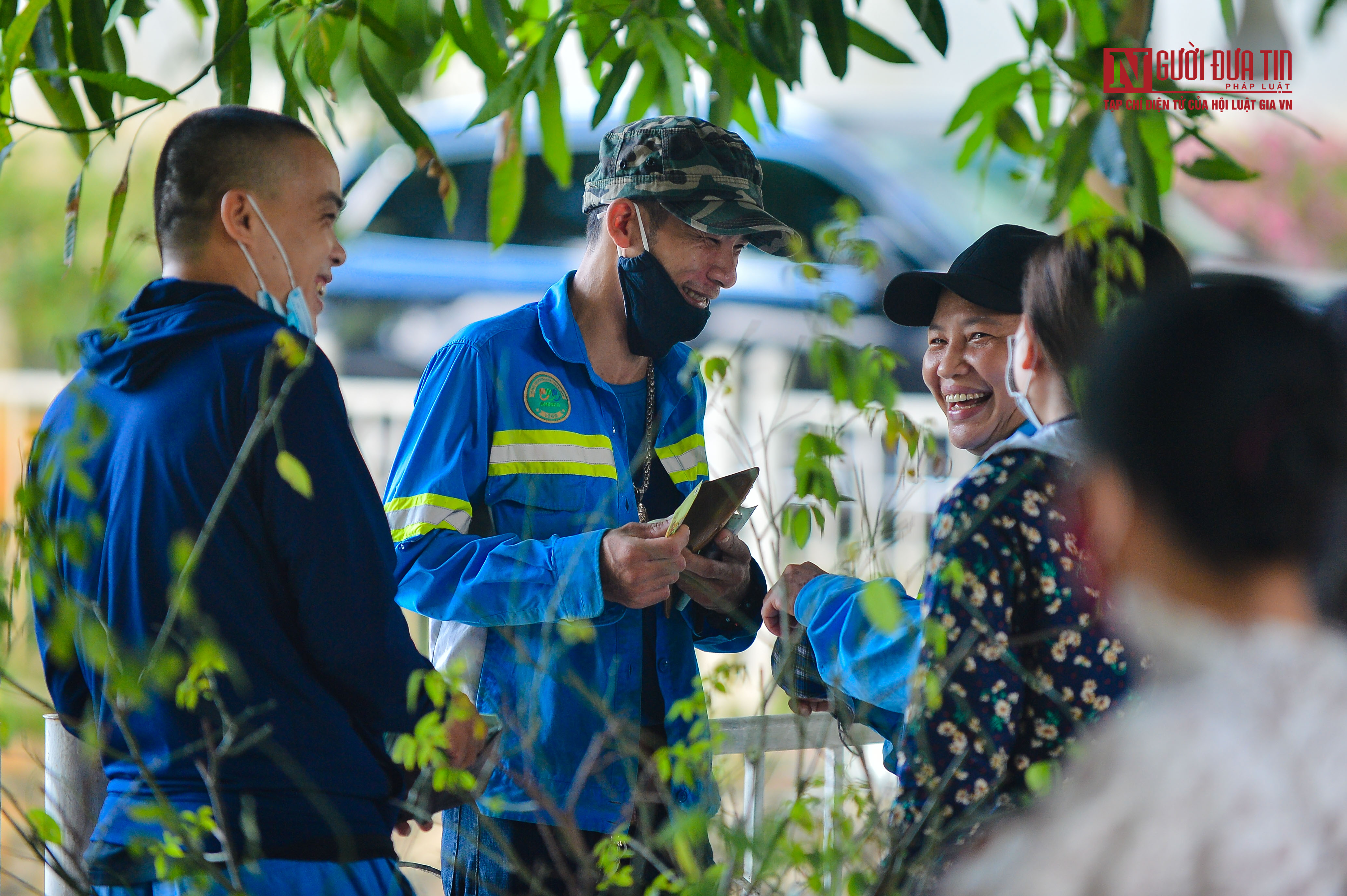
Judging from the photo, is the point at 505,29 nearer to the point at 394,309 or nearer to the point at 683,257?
the point at 683,257

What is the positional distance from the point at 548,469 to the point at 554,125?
60cm

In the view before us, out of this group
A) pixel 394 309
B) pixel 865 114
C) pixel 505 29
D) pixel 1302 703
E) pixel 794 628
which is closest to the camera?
pixel 1302 703

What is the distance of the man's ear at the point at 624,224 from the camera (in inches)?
85.0

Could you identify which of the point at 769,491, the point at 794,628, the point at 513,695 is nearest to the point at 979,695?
the point at 769,491

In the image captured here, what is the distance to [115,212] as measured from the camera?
72.3 inches

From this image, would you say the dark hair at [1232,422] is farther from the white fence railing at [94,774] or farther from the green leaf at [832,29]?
the green leaf at [832,29]

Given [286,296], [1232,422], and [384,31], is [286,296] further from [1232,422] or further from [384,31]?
[1232,422]

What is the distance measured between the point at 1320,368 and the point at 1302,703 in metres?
0.27

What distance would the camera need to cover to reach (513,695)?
77.8 inches

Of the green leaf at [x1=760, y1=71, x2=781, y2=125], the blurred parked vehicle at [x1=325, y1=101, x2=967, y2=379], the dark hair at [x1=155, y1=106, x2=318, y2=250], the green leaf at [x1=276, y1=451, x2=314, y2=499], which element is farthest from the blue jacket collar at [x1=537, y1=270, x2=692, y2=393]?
the blurred parked vehicle at [x1=325, y1=101, x2=967, y2=379]

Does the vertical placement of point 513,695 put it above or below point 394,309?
below

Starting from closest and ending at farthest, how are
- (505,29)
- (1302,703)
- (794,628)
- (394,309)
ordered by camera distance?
1. (1302,703)
2. (505,29)
3. (794,628)
4. (394,309)

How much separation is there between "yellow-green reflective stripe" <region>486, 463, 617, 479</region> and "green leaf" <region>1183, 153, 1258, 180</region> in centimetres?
115

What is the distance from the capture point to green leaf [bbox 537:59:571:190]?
1949 mm
